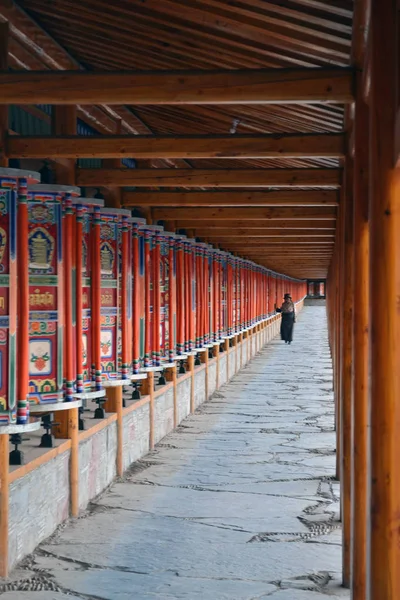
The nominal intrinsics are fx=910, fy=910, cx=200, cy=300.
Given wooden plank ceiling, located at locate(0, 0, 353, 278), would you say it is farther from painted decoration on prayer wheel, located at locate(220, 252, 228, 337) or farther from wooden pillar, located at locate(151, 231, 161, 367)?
painted decoration on prayer wheel, located at locate(220, 252, 228, 337)

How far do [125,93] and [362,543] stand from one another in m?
2.95

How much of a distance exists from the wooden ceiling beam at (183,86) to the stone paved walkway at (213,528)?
310cm

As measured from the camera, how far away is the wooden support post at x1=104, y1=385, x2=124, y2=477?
928 centimetres

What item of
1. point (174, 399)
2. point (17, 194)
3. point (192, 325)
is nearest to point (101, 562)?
point (17, 194)

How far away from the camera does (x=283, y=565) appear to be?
21.3 ft

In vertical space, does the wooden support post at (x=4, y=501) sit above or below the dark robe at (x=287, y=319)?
below

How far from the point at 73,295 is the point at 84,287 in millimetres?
606

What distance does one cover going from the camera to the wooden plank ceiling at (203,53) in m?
5.28

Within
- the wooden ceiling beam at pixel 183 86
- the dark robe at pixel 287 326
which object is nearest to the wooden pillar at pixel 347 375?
the wooden ceiling beam at pixel 183 86

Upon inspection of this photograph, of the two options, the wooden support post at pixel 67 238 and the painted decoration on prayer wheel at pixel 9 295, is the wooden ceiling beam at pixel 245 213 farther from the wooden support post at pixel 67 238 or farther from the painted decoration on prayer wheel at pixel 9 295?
the painted decoration on prayer wheel at pixel 9 295

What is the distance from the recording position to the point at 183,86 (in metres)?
5.20

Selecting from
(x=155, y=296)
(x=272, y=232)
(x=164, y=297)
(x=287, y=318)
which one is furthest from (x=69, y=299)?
(x=287, y=318)

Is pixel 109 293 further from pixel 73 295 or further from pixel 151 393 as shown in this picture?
pixel 151 393

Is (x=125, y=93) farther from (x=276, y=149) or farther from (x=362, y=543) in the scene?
(x=362, y=543)
